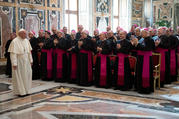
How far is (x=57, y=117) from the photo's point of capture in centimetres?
492

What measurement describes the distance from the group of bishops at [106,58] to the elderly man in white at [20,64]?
1.81 m

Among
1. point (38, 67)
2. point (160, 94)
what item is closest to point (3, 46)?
point (38, 67)

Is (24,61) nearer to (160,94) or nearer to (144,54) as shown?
(144,54)

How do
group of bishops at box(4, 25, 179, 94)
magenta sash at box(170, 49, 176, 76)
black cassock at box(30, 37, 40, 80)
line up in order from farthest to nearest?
black cassock at box(30, 37, 40, 80) < magenta sash at box(170, 49, 176, 76) < group of bishops at box(4, 25, 179, 94)

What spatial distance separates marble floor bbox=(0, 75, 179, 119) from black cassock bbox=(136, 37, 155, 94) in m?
0.28

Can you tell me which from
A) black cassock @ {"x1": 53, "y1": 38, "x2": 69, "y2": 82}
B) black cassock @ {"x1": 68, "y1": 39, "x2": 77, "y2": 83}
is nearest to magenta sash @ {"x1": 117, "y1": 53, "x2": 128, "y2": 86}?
black cassock @ {"x1": 68, "y1": 39, "x2": 77, "y2": 83}

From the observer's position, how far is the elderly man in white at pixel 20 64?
6.42m

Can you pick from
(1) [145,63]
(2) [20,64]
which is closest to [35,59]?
(2) [20,64]

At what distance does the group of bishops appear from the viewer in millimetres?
6754

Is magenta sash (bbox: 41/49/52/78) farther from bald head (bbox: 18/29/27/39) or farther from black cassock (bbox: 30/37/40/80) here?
bald head (bbox: 18/29/27/39)

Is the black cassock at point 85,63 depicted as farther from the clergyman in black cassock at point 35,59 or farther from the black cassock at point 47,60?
the clergyman in black cassock at point 35,59

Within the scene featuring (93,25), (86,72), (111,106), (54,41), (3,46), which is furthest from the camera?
(93,25)

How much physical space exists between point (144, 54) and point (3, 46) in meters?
5.93

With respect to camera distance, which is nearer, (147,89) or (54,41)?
(147,89)
